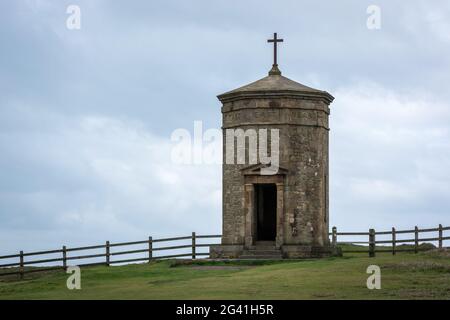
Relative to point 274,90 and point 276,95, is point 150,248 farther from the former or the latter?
point 274,90

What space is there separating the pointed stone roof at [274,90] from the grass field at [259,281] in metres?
6.13

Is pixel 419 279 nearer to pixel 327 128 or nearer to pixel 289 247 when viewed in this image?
pixel 289 247

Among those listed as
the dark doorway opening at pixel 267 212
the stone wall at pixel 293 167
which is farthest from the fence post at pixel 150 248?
the dark doorway opening at pixel 267 212

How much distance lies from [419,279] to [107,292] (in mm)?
8107

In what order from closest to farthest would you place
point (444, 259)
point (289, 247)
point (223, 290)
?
point (223, 290), point (444, 259), point (289, 247)

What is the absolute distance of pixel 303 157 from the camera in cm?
3591

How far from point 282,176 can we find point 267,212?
3.50 metres

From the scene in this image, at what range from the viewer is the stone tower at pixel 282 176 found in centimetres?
3556

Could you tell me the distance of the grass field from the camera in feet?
76.7

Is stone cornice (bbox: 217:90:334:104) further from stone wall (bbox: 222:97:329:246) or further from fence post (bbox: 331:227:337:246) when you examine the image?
fence post (bbox: 331:227:337:246)

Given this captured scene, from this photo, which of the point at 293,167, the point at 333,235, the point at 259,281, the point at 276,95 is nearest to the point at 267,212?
the point at 333,235

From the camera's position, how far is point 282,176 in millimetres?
35688

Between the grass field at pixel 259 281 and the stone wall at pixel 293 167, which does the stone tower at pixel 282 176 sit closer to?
the stone wall at pixel 293 167
